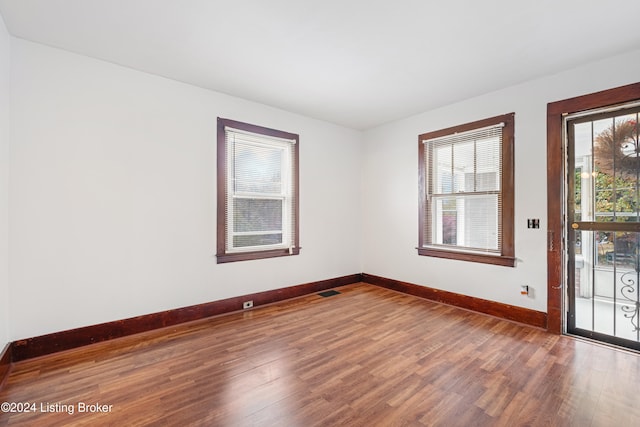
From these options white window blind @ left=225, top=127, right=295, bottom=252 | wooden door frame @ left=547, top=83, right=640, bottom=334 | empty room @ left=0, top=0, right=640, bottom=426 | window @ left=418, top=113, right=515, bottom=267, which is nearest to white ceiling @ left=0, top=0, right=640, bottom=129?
empty room @ left=0, top=0, right=640, bottom=426

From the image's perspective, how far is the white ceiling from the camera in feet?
6.89

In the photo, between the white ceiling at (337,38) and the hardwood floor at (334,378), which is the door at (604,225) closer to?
the hardwood floor at (334,378)

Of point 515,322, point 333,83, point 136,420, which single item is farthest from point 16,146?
point 515,322

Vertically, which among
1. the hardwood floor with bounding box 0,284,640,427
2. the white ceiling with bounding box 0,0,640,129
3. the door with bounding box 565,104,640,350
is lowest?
the hardwood floor with bounding box 0,284,640,427

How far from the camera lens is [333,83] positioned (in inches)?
131

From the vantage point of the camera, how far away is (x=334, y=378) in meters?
2.18

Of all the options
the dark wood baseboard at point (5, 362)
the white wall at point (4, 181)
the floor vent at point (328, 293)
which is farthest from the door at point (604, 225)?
the white wall at point (4, 181)

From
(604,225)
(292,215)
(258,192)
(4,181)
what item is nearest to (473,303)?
(604,225)

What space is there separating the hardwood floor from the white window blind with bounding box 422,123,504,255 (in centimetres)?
114

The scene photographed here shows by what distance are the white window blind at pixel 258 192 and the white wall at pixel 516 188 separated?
5.31 feet

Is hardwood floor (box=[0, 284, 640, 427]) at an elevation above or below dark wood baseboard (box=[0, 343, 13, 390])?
below

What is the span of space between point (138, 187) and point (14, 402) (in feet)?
6.29

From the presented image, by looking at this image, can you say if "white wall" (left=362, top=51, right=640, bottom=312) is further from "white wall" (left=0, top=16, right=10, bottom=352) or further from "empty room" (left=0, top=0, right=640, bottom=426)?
"white wall" (left=0, top=16, right=10, bottom=352)

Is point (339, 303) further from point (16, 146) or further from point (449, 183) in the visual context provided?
point (16, 146)
